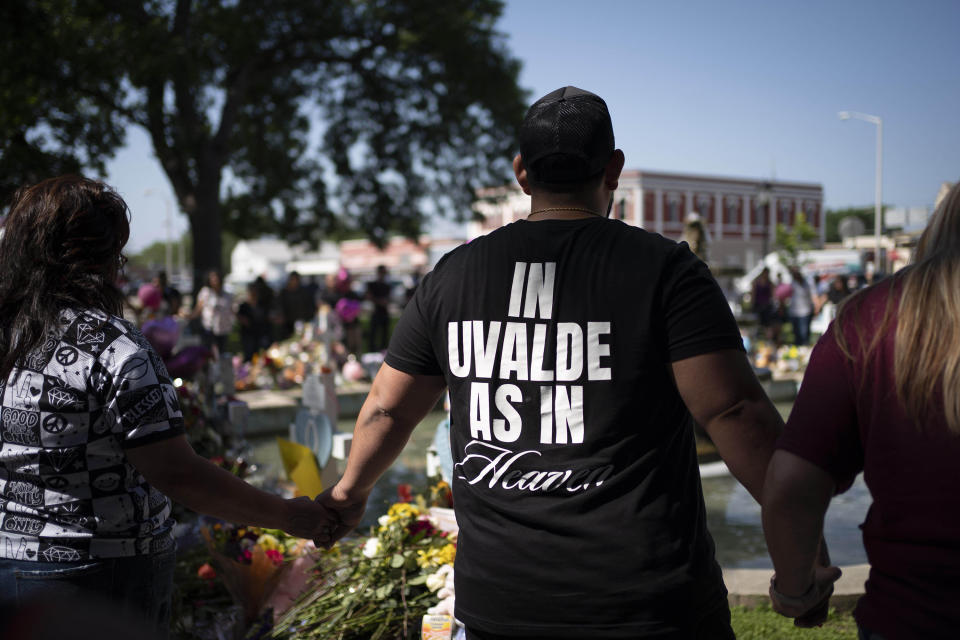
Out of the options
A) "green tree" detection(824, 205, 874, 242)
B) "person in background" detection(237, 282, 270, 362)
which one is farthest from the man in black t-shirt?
"green tree" detection(824, 205, 874, 242)

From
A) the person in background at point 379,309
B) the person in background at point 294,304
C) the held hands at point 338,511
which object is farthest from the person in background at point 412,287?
the held hands at point 338,511

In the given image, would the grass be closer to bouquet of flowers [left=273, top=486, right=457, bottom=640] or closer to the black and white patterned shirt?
bouquet of flowers [left=273, top=486, right=457, bottom=640]

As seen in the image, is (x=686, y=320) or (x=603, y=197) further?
(x=603, y=197)

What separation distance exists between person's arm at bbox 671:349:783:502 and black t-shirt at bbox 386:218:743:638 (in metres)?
0.03

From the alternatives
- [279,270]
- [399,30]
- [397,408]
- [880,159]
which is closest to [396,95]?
[399,30]

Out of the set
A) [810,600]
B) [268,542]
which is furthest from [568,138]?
[268,542]

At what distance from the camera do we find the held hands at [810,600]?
5.90 feet

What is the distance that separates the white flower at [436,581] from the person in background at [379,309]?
14104 mm

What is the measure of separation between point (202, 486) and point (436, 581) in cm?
152

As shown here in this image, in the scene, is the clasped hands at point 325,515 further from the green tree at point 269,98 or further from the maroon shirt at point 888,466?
the green tree at point 269,98

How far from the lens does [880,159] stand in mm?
47844

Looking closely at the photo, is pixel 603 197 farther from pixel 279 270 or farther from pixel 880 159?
pixel 279 270

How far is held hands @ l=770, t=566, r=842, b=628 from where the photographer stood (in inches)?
70.9

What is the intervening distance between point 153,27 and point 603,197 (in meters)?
18.3
